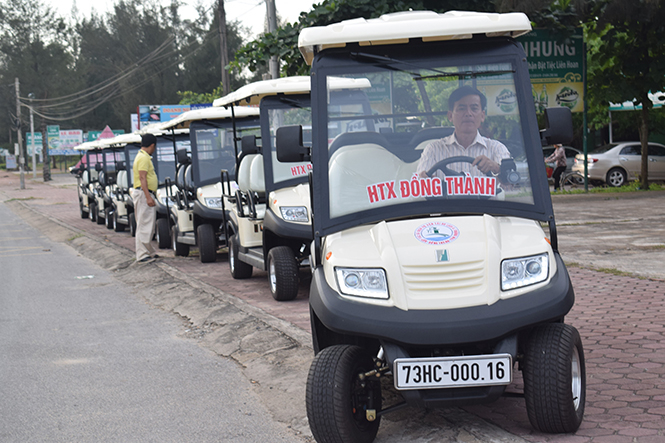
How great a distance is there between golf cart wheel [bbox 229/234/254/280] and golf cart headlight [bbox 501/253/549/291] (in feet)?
21.5

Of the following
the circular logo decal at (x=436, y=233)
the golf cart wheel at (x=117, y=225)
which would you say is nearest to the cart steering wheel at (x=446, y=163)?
the circular logo decal at (x=436, y=233)

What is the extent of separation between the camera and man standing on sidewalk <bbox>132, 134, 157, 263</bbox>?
41.5 ft

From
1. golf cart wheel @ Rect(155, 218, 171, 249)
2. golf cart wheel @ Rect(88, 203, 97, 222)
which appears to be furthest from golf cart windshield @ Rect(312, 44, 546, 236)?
golf cart wheel @ Rect(88, 203, 97, 222)

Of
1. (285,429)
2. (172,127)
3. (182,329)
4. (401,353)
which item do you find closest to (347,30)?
(401,353)

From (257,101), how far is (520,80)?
16.7ft

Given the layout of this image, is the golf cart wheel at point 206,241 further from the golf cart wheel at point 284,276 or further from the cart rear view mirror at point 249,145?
the golf cart wheel at point 284,276

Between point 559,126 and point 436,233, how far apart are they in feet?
2.99

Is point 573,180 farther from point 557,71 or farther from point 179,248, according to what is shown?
point 179,248

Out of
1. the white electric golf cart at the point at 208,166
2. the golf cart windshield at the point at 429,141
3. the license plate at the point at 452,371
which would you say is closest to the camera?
the license plate at the point at 452,371

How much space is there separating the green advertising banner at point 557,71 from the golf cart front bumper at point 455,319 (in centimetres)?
1688

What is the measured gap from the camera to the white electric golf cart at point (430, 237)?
3.83m

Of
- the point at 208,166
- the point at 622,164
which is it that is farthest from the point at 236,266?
the point at 622,164

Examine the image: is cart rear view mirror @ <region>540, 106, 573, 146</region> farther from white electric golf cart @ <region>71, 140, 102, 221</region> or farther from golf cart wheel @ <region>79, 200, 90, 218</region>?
golf cart wheel @ <region>79, 200, 90, 218</region>

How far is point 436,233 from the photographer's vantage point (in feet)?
13.6
